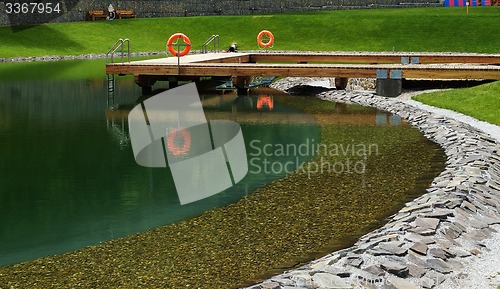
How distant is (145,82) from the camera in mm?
34656

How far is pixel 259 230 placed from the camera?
12.9m

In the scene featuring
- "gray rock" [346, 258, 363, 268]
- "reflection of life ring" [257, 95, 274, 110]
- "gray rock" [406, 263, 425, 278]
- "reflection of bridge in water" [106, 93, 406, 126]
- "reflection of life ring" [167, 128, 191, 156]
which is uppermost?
"gray rock" [346, 258, 363, 268]

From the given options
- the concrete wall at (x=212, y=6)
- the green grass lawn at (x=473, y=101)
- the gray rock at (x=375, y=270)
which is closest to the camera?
the gray rock at (x=375, y=270)

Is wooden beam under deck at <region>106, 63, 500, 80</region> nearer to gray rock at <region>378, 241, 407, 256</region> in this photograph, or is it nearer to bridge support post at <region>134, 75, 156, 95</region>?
bridge support post at <region>134, 75, 156, 95</region>

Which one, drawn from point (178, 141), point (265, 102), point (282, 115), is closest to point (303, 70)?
point (265, 102)

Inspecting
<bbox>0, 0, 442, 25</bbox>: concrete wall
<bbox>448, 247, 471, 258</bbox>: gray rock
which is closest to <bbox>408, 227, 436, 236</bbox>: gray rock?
<bbox>448, 247, 471, 258</bbox>: gray rock

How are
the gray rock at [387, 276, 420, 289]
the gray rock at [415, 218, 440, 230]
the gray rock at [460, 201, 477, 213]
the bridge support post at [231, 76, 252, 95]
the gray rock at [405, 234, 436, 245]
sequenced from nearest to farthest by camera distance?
the gray rock at [387, 276, 420, 289] → the gray rock at [405, 234, 436, 245] → the gray rock at [415, 218, 440, 230] → the gray rock at [460, 201, 477, 213] → the bridge support post at [231, 76, 252, 95]

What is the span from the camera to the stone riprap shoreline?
970 centimetres

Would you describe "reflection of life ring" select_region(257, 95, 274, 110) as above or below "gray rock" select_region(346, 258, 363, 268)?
below

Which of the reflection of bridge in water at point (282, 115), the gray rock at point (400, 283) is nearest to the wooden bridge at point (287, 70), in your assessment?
the reflection of bridge in water at point (282, 115)

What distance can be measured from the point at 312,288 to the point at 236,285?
4.58 feet

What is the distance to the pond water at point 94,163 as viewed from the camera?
44.3ft

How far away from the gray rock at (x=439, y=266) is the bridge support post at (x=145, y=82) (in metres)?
25.2

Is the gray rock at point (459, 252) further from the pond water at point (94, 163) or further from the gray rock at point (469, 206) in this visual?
the pond water at point (94, 163)
